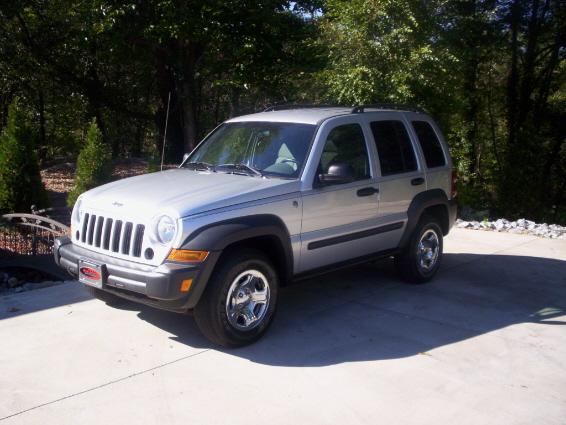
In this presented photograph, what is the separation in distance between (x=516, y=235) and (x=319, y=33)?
22.0 feet

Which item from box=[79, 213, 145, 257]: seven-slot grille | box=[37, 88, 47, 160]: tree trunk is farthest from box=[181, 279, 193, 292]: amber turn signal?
box=[37, 88, 47, 160]: tree trunk

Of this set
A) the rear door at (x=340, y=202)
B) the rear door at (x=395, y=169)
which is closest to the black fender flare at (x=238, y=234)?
the rear door at (x=340, y=202)

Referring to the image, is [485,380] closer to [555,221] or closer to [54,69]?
[555,221]

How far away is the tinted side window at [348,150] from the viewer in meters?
6.06

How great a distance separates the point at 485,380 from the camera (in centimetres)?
483

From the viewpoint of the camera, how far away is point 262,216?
5.33 m

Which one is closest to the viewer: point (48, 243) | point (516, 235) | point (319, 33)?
point (48, 243)

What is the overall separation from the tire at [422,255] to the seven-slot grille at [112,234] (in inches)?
127

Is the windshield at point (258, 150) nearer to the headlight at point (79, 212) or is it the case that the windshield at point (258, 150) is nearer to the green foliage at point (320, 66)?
the headlight at point (79, 212)

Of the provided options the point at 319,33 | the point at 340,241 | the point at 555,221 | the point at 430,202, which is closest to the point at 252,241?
the point at 340,241

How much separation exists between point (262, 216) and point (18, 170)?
6853 mm

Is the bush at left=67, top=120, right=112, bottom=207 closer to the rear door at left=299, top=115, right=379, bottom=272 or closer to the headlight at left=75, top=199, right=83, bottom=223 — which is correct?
the headlight at left=75, top=199, right=83, bottom=223

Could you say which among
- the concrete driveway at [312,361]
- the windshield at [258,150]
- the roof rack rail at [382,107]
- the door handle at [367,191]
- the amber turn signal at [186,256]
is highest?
the roof rack rail at [382,107]

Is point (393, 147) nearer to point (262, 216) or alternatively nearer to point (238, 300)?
point (262, 216)
